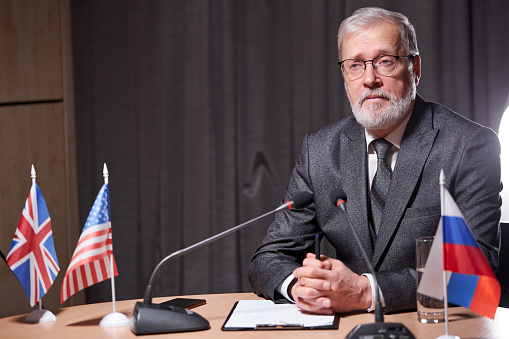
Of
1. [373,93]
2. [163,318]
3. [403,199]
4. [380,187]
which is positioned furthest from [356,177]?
[163,318]

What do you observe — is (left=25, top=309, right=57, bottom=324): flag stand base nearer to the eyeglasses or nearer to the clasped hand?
the clasped hand

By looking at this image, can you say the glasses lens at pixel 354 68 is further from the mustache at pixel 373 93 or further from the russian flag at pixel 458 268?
the russian flag at pixel 458 268

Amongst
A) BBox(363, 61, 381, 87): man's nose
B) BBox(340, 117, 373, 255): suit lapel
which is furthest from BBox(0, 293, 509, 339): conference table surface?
BBox(363, 61, 381, 87): man's nose

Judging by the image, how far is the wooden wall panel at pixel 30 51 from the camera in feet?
12.5

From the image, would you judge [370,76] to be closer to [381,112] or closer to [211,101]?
[381,112]

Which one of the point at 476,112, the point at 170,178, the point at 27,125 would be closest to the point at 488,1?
the point at 476,112

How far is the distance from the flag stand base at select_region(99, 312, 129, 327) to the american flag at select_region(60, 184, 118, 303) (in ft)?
0.41

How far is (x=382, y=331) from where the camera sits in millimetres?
1446

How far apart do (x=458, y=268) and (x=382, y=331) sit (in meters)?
Result: 0.24

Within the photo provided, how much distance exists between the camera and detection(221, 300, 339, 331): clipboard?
5.44 feet

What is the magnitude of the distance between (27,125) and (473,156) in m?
2.86

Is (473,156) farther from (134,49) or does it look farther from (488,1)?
(134,49)

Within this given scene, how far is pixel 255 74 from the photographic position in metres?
3.87

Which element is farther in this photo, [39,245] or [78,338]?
[39,245]
